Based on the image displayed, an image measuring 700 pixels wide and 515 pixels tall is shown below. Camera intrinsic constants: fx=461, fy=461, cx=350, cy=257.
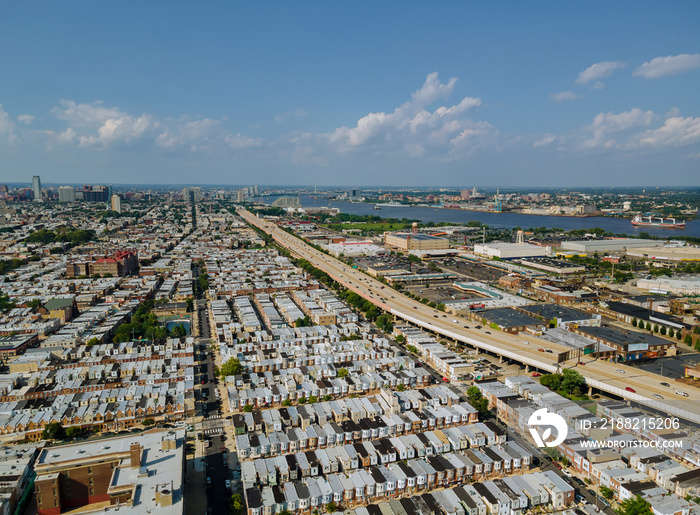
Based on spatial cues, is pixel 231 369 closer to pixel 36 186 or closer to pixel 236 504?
pixel 236 504

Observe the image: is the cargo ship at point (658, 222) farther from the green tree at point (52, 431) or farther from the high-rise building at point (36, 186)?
the high-rise building at point (36, 186)

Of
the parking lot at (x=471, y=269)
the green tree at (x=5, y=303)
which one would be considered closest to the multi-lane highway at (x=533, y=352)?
the parking lot at (x=471, y=269)

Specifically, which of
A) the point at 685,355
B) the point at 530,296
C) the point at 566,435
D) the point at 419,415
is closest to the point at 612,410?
the point at 566,435

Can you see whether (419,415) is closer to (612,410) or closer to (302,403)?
(302,403)

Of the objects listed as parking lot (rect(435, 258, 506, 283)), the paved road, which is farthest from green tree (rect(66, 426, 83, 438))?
parking lot (rect(435, 258, 506, 283))

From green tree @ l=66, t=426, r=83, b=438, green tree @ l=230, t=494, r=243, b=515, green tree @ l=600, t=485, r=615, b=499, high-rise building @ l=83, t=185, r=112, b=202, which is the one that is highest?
high-rise building @ l=83, t=185, r=112, b=202

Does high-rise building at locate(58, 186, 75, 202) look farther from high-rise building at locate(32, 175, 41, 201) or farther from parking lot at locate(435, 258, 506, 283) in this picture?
parking lot at locate(435, 258, 506, 283)
